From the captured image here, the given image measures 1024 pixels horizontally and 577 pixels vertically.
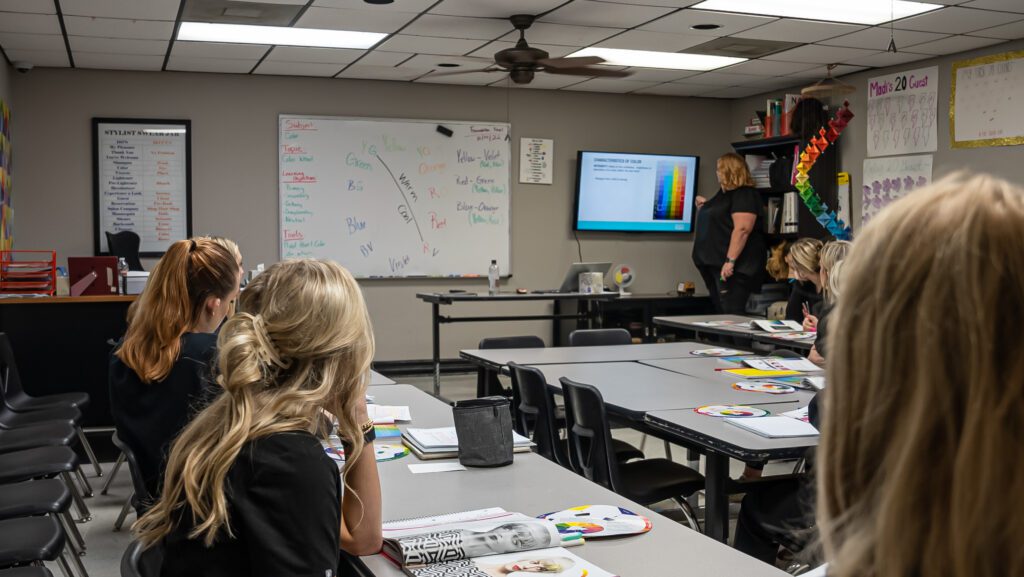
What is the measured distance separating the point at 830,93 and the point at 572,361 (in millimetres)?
2708

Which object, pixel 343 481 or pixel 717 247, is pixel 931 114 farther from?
pixel 343 481

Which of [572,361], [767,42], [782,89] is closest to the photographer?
[572,361]

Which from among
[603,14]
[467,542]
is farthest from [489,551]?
[603,14]

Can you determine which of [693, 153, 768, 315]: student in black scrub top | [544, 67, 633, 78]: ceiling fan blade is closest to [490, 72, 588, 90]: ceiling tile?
[693, 153, 768, 315]: student in black scrub top

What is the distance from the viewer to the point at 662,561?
167 cm

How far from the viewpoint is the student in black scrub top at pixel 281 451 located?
1477 millimetres

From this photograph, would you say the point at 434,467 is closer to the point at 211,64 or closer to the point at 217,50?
the point at 217,50

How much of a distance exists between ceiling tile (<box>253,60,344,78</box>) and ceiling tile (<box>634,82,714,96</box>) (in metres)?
2.88

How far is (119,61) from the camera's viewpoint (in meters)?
6.89

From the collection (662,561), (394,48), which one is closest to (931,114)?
(394,48)

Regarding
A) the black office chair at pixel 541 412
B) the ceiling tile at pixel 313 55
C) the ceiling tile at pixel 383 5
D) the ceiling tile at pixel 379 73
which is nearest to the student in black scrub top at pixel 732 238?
the ceiling tile at pixel 379 73

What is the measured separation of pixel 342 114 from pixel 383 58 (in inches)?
41.8

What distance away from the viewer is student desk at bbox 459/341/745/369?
4410 mm

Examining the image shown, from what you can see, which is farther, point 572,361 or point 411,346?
point 411,346
